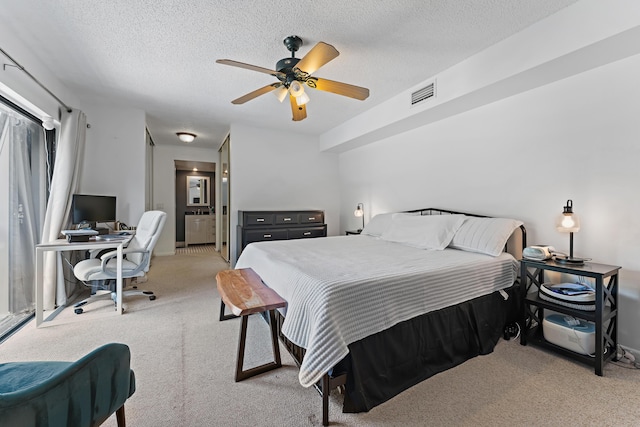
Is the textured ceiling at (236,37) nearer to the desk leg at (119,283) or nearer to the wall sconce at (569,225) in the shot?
the wall sconce at (569,225)

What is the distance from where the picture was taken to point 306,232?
477cm

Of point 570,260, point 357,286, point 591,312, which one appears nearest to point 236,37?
point 357,286

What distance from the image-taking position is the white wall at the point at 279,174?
4.75 metres

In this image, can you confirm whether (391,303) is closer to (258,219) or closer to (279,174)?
(258,219)

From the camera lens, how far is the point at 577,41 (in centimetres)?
192

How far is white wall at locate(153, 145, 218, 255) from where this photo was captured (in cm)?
614

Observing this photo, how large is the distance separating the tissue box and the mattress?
40cm

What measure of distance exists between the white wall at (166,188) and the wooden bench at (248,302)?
4733mm

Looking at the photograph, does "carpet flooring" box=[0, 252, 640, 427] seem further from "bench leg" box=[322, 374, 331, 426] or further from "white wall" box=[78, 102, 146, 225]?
"white wall" box=[78, 102, 146, 225]

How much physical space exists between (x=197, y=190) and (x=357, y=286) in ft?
23.5

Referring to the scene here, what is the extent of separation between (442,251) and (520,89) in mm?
1715

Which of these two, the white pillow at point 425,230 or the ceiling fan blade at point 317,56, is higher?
the ceiling fan blade at point 317,56

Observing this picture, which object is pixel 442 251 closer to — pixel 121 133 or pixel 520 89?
A: pixel 520 89

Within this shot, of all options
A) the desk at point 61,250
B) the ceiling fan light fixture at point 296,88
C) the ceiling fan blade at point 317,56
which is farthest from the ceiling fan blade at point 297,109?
the desk at point 61,250
